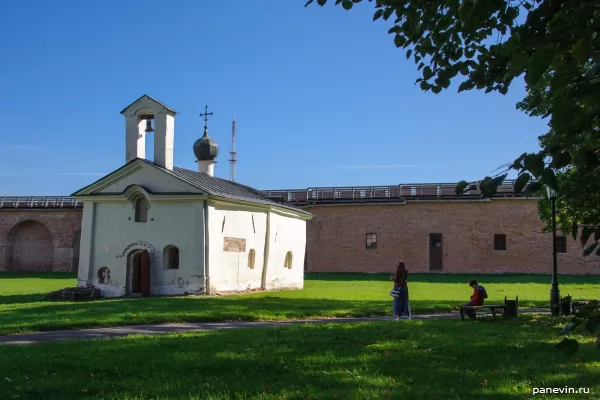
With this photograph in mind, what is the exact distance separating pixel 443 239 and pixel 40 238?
31.2 m

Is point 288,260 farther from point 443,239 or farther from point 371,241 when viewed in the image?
point 443,239

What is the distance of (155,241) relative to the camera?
22656 mm

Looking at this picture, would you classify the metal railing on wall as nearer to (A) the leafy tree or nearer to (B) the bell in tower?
(B) the bell in tower

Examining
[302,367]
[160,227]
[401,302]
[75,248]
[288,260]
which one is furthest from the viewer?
[75,248]

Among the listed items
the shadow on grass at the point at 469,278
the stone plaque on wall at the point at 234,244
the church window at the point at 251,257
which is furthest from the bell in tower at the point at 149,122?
the shadow on grass at the point at 469,278

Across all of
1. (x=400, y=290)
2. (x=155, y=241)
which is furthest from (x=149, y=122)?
(x=400, y=290)

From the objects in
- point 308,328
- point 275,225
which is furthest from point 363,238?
point 308,328

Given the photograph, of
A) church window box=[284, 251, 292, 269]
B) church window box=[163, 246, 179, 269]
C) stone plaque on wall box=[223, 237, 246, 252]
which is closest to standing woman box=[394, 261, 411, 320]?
stone plaque on wall box=[223, 237, 246, 252]

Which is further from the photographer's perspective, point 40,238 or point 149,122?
point 40,238

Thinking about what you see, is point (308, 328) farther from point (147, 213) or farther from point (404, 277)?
point (147, 213)

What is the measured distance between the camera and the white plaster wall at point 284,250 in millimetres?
26547

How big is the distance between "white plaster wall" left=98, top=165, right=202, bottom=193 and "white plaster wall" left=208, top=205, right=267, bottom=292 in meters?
1.41

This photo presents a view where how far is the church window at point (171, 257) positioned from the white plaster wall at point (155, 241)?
0.73ft

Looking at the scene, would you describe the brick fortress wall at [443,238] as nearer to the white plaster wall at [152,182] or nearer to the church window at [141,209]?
the church window at [141,209]
